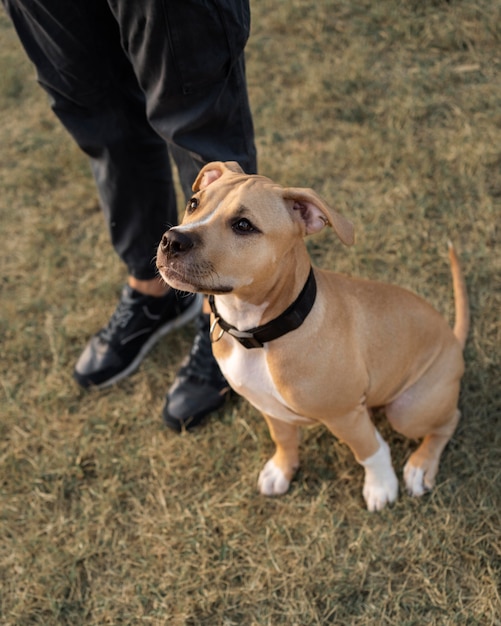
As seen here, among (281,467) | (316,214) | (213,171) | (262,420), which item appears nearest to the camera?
(316,214)

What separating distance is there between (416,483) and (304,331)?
112cm

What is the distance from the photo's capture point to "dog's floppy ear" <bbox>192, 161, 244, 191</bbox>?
2312mm

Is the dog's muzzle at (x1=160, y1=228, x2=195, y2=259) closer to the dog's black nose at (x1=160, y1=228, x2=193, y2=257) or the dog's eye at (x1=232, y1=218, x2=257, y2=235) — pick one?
the dog's black nose at (x1=160, y1=228, x2=193, y2=257)

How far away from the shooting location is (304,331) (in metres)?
2.28

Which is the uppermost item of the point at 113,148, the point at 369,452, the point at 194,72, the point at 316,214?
the point at 194,72

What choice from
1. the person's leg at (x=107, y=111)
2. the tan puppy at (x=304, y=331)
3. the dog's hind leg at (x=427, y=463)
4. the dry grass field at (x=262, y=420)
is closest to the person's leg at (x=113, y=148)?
the person's leg at (x=107, y=111)

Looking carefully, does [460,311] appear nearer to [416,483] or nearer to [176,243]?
[416,483]

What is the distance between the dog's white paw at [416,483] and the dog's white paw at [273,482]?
572 millimetres

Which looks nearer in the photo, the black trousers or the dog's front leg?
the black trousers

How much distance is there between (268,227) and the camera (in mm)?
2043

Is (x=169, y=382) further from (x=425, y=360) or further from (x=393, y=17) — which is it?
(x=393, y=17)

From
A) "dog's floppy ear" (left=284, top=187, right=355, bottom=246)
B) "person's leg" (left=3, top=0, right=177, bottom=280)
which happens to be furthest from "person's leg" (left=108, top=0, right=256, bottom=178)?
"dog's floppy ear" (left=284, top=187, right=355, bottom=246)

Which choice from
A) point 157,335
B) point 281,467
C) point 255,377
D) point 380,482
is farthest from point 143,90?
point 380,482

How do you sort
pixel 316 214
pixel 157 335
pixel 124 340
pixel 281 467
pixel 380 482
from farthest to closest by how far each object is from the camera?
pixel 157 335
pixel 124 340
pixel 281 467
pixel 380 482
pixel 316 214
